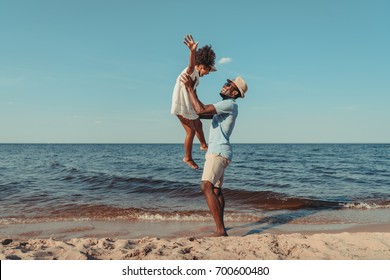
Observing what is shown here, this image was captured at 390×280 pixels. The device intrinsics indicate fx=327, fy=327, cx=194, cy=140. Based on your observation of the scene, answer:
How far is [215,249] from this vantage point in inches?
175

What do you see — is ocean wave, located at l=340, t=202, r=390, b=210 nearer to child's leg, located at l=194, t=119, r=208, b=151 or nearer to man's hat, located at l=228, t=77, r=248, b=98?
child's leg, located at l=194, t=119, r=208, b=151

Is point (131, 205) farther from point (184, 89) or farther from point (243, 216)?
point (184, 89)

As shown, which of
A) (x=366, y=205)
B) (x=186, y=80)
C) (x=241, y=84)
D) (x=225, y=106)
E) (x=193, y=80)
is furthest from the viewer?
(x=366, y=205)

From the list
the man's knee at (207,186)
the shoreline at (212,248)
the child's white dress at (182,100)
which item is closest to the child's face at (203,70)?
the child's white dress at (182,100)

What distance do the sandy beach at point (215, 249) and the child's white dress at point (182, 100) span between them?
187 cm

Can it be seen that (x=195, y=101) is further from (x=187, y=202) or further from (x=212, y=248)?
(x=187, y=202)

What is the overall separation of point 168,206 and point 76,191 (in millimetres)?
4182

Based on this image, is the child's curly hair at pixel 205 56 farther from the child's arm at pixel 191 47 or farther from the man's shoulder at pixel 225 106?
the man's shoulder at pixel 225 106

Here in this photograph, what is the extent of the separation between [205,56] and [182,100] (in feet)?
2.29

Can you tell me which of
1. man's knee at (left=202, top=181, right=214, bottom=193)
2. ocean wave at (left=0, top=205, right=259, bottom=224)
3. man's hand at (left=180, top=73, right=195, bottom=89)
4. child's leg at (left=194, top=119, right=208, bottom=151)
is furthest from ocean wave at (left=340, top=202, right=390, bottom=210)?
man's hand at (left=180, top=73, right=195, bottom=89)

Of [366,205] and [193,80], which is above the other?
[193,80]

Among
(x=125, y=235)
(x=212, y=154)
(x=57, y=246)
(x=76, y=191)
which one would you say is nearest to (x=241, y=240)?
(x=212, y=154)

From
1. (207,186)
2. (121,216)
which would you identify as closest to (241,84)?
(207,186)

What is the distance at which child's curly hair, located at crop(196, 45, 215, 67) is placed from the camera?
4.54 m
